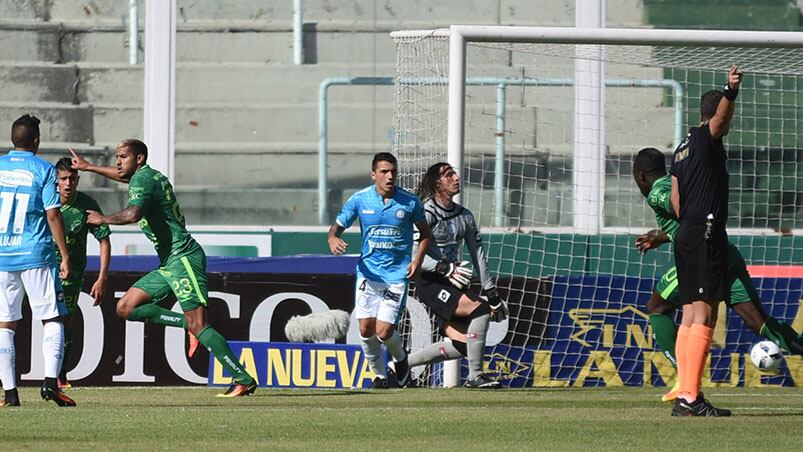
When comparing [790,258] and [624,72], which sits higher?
[624,72]

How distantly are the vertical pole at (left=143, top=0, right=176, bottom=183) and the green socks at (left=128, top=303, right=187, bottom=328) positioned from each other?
Answer: 521 cm

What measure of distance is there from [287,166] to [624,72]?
13.2 ft

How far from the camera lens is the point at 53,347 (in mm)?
9914

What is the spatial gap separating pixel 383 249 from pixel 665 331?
99.3 inches

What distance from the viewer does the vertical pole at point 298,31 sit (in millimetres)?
17234

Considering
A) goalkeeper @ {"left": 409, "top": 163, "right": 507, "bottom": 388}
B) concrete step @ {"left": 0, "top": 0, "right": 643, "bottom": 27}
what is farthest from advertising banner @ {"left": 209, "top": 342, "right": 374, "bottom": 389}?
concrete step @ {"left": 0, "top": 0, "right": 643, "bottom": 27}

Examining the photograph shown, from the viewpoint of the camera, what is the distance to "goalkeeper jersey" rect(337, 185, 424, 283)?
1231 centimetres

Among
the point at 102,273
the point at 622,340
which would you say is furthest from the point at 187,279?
the point at 622,340

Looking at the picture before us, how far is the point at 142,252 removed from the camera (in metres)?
16.0

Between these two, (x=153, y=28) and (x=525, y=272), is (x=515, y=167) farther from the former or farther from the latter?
(x=153, y=28)

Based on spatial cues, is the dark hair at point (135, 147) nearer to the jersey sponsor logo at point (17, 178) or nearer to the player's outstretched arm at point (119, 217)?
the player's outstretched arm at point (119, 217)

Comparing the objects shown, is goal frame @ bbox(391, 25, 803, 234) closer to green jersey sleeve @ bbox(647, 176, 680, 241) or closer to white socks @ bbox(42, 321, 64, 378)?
green jersey sleeve @ bbox(647, 176, 680, 241)

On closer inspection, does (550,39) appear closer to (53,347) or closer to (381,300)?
(381,300)

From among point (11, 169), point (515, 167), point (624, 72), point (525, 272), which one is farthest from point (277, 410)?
point (624, 72)
